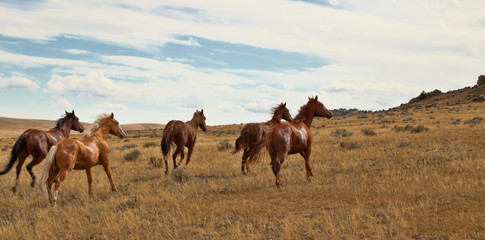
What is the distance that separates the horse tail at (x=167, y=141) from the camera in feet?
42.8

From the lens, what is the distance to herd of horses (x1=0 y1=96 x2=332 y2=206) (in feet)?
28.2

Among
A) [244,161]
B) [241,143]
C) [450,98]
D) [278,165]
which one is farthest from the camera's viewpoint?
[450,98]

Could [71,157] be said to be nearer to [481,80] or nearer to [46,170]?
[46,170]

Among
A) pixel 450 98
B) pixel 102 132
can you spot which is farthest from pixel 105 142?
pixel 450 98

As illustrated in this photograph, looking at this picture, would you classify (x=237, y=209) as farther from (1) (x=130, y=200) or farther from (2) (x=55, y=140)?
(2) (x=55, y=140)

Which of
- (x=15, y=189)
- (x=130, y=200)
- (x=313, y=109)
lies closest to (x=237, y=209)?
(x=130, y=200)

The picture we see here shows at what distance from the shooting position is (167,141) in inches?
520

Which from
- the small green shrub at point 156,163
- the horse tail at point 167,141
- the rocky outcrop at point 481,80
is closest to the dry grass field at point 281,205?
the horse tail at point 167,141

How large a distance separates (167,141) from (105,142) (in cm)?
310

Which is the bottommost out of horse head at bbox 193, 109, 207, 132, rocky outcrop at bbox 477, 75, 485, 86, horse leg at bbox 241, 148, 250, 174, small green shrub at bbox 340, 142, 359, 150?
horse leg at bbox 241, 148, 250, 174

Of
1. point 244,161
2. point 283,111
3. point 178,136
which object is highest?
point 283,111

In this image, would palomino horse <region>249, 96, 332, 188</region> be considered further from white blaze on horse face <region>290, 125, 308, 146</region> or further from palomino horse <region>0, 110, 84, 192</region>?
palomino horse <region>0, 110, 84, 192</region>

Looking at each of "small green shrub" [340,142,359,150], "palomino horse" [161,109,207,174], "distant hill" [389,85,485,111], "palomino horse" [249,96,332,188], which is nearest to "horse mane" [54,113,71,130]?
"palomino horse" [161,109,207,174]

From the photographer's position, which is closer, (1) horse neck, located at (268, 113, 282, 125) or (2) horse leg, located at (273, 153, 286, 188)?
(2) horse leg, located at (273, 153, 286, 188)
